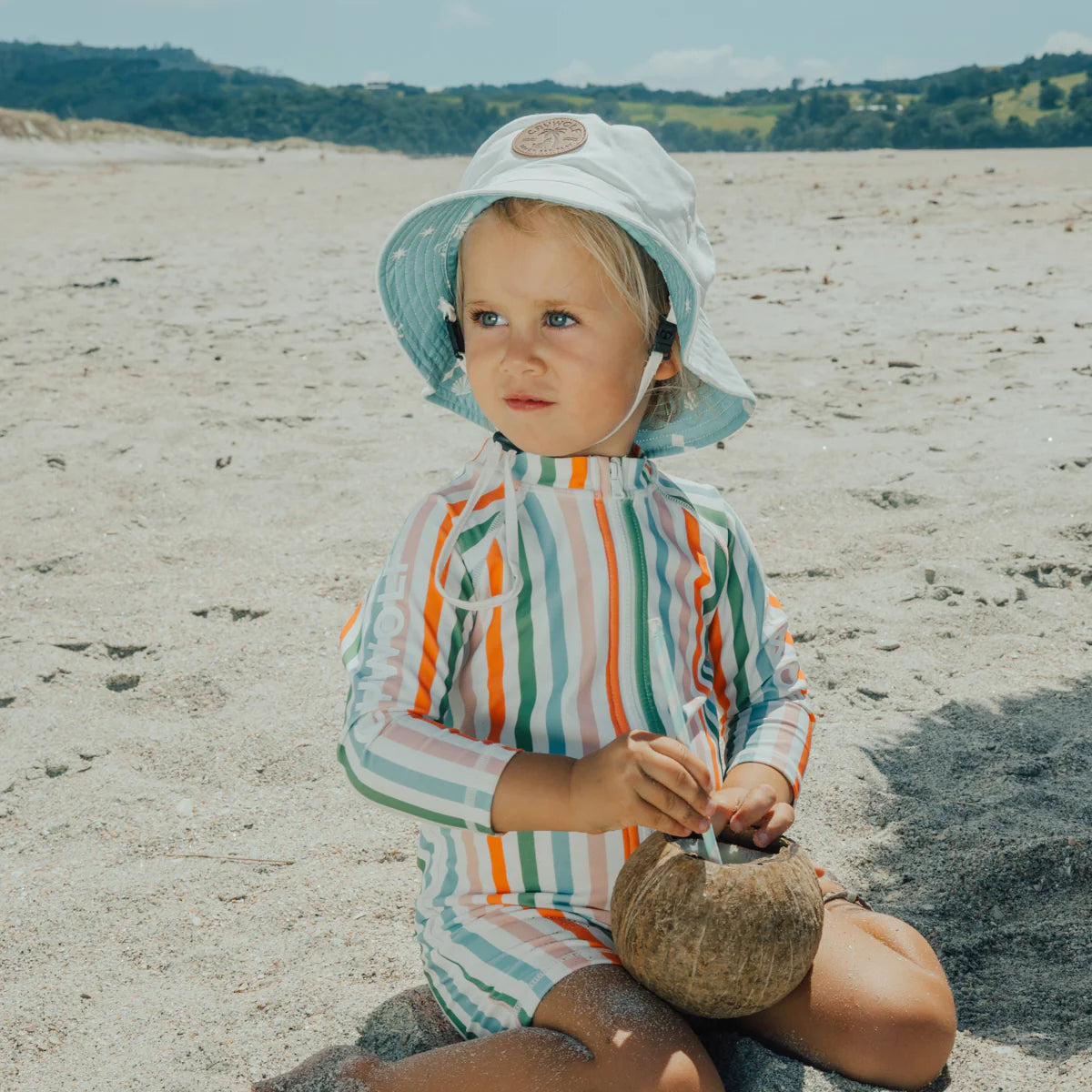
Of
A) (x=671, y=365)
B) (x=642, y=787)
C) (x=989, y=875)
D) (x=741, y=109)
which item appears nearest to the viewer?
(x=642, y=787)

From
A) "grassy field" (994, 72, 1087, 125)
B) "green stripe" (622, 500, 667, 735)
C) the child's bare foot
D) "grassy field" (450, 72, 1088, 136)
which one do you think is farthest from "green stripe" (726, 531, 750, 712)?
"grassy field" (994, 72, 1087, 125)

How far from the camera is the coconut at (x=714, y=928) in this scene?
171 cm

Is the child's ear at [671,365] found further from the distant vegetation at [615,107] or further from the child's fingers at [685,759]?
the distant vegetation at [615,107]

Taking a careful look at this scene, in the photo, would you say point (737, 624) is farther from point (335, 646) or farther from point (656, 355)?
point (335, 646)

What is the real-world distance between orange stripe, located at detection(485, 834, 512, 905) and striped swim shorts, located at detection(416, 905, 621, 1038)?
0.07 ft

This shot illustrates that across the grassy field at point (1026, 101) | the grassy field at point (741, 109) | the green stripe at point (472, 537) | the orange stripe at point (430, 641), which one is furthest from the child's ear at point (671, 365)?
the grassy field at point (1026, 101)

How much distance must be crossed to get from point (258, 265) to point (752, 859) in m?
8.75

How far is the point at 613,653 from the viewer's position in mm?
A: 1976

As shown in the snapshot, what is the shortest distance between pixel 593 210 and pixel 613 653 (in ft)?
2.29

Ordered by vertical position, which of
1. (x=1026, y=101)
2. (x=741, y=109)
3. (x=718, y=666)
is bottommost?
(x=718, y=666)

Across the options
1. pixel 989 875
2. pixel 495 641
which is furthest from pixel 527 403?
pixel 989 875

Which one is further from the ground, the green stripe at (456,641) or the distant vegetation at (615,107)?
the distant vegetation at (615,107)

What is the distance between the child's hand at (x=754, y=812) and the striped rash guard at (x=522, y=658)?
0.12 m

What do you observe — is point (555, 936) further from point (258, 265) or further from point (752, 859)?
point (258, 265)
